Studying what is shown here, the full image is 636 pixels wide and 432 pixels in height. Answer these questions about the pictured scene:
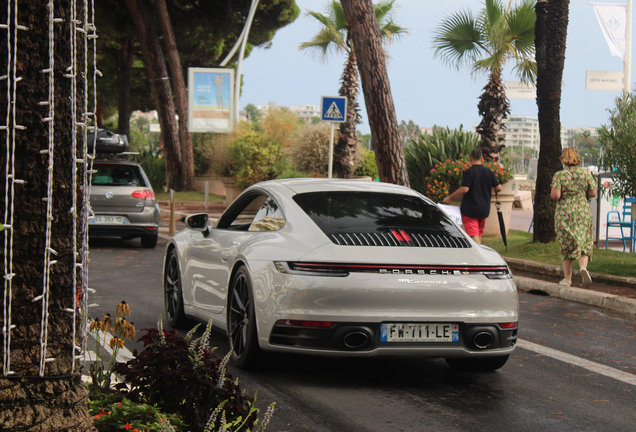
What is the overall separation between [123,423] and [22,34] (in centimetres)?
154

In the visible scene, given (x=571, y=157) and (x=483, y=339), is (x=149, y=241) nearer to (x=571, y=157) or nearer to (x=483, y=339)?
(x=571, y=157)

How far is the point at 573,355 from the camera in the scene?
6602 millimetres

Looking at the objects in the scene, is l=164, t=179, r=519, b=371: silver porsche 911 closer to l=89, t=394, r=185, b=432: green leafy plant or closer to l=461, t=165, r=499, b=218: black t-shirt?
l=89, t=394, r=185, b=432: green leafy plant

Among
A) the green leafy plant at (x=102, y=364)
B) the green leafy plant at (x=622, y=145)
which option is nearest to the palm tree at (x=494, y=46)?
the green leafy plant at (x=622, y=145)

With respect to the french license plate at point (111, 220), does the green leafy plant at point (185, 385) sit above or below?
above

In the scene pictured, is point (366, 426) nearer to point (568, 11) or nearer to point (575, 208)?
point (575, 208)

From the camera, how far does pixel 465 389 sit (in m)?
5.34

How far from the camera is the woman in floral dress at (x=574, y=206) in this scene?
1034cm

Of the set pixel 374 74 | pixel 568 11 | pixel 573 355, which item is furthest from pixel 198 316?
pixel 568 11

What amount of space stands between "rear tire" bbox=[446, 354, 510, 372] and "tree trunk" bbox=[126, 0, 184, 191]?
2752 cm

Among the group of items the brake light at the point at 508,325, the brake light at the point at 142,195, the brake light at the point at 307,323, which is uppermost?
the brake light at the point at 142,195

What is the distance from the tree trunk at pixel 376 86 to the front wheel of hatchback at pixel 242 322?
8.75m

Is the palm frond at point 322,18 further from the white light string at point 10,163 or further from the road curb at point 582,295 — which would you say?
the white light string at point 10,163

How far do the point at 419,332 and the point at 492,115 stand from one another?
696 inches
